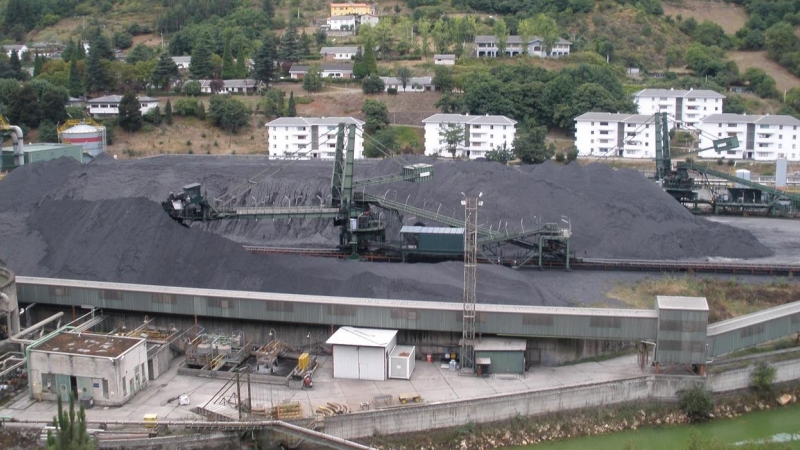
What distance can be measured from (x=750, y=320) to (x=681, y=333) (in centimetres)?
Result: 241

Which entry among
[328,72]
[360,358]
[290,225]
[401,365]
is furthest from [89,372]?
[328,72]

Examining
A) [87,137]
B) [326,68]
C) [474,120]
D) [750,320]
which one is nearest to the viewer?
[750,320]

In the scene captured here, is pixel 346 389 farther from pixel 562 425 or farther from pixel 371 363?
pixel 562 425

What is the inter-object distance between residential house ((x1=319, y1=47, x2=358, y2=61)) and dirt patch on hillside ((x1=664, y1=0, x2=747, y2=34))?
25.2 meters

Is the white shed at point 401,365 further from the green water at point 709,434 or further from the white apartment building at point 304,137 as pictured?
the white apartment building at point 304,137

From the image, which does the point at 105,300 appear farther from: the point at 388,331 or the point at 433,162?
the point at 433,162

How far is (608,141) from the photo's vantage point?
42.6m

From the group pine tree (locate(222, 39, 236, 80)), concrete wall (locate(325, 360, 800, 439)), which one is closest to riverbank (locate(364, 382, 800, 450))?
concrete wall (locate(325, 360, 800, 439))

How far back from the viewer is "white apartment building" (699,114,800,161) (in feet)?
136

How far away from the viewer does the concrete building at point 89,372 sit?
54.0 ft

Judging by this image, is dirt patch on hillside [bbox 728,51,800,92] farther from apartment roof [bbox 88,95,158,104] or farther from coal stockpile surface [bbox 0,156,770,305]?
apartment roof [bbox 88,95,158,104]

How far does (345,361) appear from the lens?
57.9 feet

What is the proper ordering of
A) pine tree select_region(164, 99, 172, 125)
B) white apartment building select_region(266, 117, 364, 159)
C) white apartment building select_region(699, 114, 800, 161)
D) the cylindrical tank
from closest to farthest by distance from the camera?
white apartment building select_region(266, 117, 364, 159) < the cylindrical tank < white apartment building select_region(699, 114, 800, 161) < pine tree select_region(164, 99, 172, 125)

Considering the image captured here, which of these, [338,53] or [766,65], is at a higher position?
[338,53]
